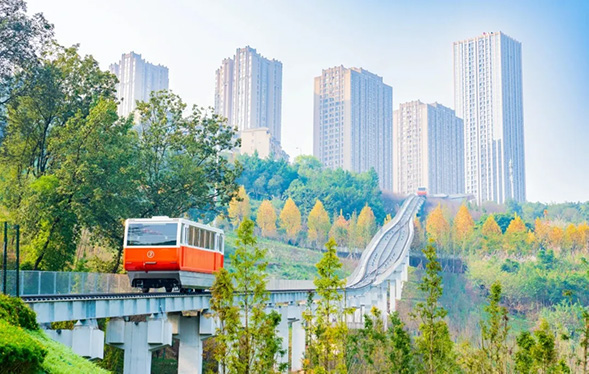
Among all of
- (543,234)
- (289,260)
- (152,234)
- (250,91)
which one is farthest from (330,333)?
(250,91)

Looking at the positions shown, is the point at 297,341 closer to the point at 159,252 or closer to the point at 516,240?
the point at 159,252

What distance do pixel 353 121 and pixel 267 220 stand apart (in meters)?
80.1

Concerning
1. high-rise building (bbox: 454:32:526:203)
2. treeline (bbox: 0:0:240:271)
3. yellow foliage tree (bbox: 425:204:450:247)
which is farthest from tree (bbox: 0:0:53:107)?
high-rise building (bbox: 454:32:526:203)

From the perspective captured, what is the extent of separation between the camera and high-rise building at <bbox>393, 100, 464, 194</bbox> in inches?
7298

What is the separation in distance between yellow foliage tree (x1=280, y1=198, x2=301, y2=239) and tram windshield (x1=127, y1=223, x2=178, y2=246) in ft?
244

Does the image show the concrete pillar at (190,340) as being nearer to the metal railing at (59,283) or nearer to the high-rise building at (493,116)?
the metal railing at (59,283)

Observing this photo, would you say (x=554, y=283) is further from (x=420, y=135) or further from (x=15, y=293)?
(x=420, y=135)

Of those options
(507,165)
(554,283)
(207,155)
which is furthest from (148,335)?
(507,165)

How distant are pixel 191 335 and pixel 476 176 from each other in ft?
535

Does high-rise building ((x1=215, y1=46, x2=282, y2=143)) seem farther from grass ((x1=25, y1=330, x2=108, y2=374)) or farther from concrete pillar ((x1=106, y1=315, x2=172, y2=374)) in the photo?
grass ((x1=25, y1=330, x2=108, y2=374))

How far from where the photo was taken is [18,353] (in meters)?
9.68

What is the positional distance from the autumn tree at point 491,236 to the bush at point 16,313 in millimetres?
86053

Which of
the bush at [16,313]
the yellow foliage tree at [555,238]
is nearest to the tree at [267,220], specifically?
the yellow foliage tree at [555,238]

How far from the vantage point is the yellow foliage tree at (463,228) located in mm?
96688
